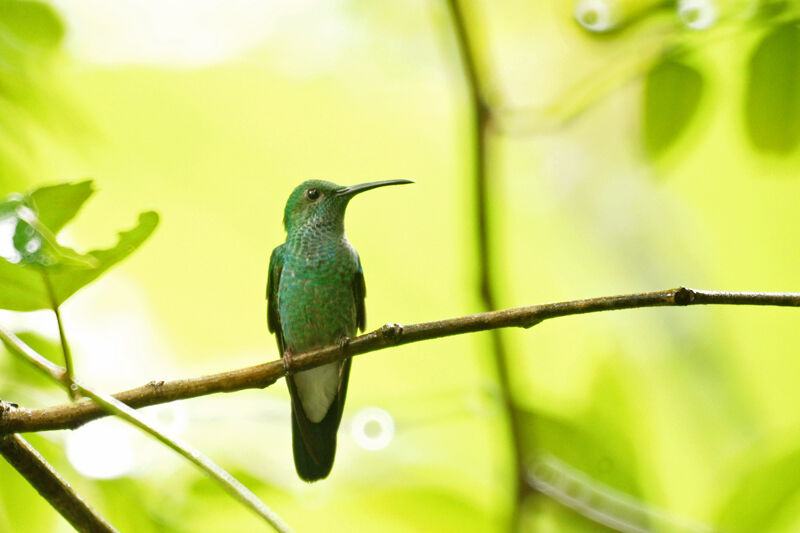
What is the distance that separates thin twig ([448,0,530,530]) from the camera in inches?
83.0

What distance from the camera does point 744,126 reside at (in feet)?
5.60

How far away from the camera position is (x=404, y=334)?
142 cm

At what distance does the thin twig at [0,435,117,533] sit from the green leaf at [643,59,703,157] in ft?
4.34

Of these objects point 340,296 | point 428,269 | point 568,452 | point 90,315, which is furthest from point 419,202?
point 568,452

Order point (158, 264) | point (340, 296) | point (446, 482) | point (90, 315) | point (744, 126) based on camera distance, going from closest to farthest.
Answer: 1. point (744, 126)
2. point (446, 482)
3. point (340, 296)
4. point (90, 315)
5. point (158, 264)

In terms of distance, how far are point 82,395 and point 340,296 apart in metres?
1.82

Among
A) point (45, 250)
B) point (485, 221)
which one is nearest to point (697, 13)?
point (485, 221)

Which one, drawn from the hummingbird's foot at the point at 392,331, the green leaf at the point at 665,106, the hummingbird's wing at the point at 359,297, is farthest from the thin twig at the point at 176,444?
the hummingbird's wing at the point at 359,297

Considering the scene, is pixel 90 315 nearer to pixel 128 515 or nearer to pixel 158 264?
pixel 158 264

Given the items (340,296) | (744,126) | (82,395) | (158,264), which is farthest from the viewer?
(158,264)

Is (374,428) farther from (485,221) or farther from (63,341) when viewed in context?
(63,341)

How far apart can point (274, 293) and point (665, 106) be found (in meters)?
1.93

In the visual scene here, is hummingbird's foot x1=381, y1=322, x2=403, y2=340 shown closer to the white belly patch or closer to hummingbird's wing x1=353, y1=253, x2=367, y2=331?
the white belly patch

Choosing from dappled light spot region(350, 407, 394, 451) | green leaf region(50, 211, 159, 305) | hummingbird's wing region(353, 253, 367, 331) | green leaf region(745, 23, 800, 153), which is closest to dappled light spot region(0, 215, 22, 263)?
green leaf region(50, 211, 159, 305)
